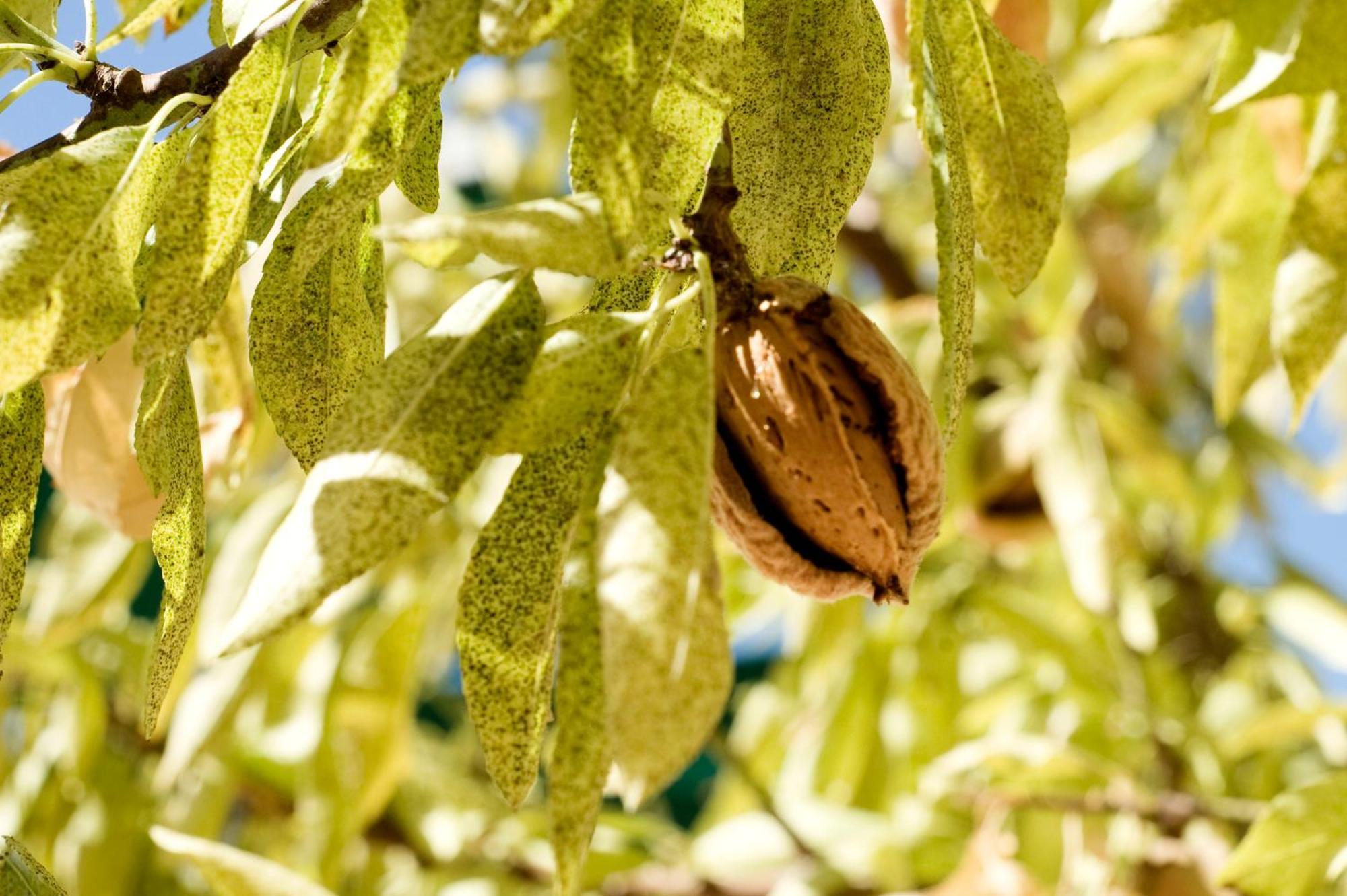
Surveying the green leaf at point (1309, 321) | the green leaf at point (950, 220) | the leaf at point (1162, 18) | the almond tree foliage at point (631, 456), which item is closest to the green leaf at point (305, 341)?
the almond tree foliage at point (631, 456)

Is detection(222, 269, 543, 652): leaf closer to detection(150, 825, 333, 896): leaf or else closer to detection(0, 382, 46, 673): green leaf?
detection(0, 382, 46, 673): green leaf

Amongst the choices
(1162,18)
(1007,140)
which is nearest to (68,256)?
(1007,140)

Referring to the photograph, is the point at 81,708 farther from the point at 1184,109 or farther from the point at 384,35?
the point at 1184,109

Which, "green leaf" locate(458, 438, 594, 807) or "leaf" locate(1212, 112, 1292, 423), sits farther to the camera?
"leaf" locate(1212, 112, 1292, 423)

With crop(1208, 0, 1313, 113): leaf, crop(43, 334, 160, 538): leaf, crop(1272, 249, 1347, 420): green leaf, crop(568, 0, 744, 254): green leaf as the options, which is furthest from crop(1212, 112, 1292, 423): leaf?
crop(43, 334, 160, 538): leaf

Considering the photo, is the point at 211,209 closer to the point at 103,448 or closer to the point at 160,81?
the point at 160,81

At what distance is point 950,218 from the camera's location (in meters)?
0.55

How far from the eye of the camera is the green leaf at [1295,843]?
0.88m

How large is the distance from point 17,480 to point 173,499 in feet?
0.20

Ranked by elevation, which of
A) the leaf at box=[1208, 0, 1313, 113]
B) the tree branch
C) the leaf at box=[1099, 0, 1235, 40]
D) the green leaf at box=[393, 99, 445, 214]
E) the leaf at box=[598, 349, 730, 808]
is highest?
the tree branch

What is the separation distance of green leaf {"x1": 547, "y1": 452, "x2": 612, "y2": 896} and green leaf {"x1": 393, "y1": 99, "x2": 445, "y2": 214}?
0.75 feet

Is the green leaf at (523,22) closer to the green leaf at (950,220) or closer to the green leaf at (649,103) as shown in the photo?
the green leaf at (649,103)

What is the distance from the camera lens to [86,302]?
0.50m

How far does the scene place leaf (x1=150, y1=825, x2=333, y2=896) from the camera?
0.73 meters
